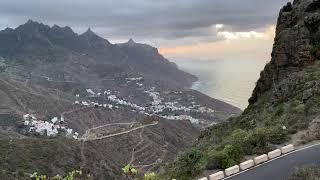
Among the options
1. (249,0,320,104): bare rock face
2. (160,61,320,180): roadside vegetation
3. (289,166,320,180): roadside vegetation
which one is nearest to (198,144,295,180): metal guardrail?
(160,61,320,180): roadside vegetation

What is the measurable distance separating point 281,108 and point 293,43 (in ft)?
41.0

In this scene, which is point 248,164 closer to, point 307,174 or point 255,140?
point 255,140

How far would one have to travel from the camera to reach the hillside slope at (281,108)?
63.5ft

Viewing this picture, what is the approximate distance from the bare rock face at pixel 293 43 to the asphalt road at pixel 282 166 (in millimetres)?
22659

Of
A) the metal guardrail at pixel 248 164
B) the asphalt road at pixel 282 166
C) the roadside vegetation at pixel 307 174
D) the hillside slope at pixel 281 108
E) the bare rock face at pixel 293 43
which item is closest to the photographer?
the roadside vegetation at pixel 307 174

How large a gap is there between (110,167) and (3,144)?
85.3ft

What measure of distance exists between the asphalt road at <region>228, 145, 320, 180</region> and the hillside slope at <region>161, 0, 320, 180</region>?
1374 millimetres

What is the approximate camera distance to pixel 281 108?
30094mm

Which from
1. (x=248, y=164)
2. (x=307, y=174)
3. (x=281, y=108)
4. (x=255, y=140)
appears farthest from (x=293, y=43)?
(x=307, y=174)

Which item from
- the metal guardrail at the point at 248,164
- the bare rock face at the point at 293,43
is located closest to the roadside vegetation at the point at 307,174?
the metal guardrail at the point at 248,164

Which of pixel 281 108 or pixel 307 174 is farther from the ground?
pixel 307 174

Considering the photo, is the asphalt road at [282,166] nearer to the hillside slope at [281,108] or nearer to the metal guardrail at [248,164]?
the metal guardrail at [248,164]

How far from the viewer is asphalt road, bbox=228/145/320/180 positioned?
1622 centimetres

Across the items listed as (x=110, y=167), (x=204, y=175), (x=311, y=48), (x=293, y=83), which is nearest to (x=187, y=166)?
(x=204, y=175)
